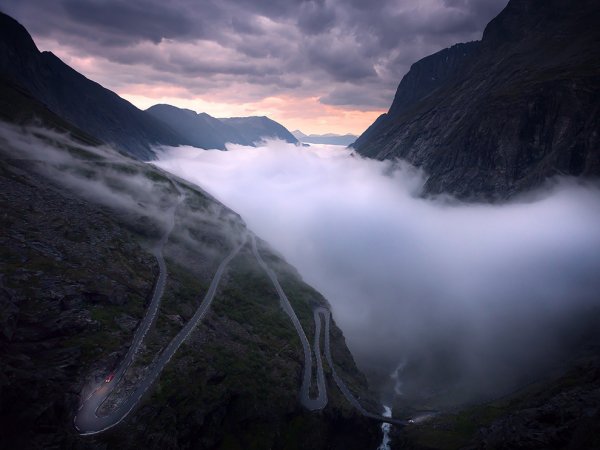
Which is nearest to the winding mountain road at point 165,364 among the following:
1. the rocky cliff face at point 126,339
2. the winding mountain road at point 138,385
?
the winding mountain road at point 138,385

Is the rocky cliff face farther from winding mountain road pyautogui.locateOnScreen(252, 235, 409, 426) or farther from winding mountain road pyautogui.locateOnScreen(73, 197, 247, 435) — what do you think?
winding mountain road pyautogui.locateOnScreen(252, 235, 409, 426)

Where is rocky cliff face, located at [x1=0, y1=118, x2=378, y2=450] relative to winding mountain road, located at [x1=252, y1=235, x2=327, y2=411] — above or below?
above

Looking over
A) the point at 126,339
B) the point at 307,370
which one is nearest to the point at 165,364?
the point at 126,339

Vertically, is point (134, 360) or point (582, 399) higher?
point (582, 399)

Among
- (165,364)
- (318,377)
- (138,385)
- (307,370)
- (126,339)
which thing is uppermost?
(126,339)

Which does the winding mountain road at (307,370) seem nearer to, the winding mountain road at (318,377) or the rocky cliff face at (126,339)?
the winding mountain road at (318,377)

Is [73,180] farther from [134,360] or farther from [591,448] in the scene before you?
[591,448]

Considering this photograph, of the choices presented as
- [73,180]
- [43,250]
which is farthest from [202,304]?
[73,180]

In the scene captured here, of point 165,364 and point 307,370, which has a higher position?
point 165,364

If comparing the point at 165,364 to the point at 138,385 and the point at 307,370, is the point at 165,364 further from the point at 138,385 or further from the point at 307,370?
the point at 307,370

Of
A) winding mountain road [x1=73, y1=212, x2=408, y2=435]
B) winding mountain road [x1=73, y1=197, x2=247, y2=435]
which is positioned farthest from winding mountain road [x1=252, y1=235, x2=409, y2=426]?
winding mountain road [x1=73, y1=197, x2=247, y2=435]

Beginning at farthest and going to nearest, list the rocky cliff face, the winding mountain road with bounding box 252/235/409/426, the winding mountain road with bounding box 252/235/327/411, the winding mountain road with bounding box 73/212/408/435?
the winding mountain road with bounding box 252/235/409/426 < the winding mountain road with bounding box 252/235/327/411 < the winding mountain road with bounding box 73/212/408/435 < the rocky cliff face
